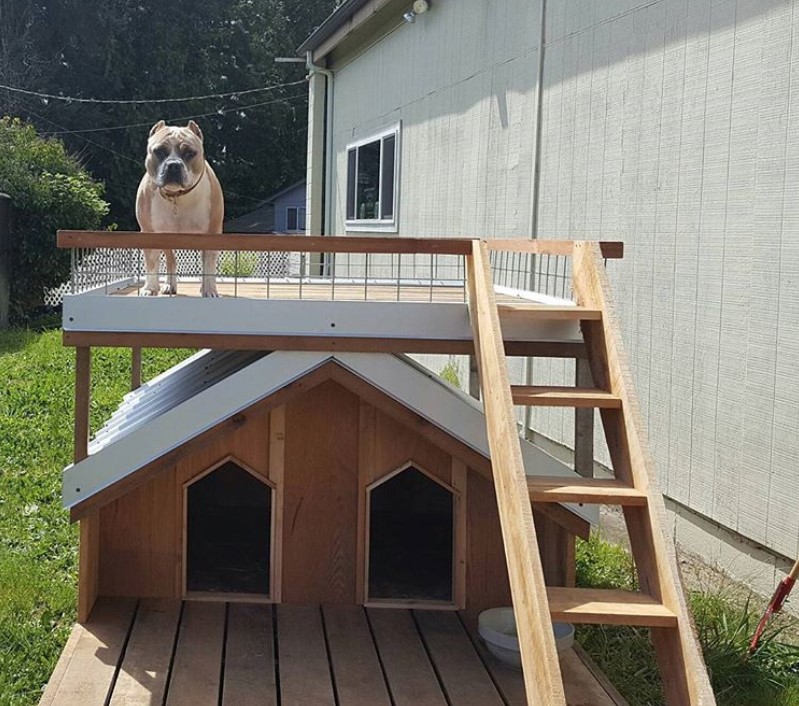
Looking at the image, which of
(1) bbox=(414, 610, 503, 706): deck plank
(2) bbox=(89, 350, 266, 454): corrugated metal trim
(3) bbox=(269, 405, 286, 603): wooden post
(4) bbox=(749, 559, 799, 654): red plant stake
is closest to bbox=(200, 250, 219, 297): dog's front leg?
(2) bbox=(89, 350, 266, 454): corrugated metal trim

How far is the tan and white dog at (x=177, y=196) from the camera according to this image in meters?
5.10

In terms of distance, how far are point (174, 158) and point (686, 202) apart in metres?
2.59

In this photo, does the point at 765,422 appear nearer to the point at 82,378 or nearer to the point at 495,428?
the point at 495,428

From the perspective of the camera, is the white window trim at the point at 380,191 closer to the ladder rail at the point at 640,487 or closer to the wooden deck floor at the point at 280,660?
the wooden deck floor at the point at 280,660

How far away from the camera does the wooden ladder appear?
3377mm

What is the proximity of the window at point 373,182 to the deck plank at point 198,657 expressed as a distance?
7580 mm

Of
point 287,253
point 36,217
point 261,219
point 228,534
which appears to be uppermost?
point 261,219

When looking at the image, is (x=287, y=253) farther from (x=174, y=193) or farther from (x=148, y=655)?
(x=148, y=655)

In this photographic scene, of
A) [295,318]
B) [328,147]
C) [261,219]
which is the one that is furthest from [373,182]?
[261,219]

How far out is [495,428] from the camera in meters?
4.11

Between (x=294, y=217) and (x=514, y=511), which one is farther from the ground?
(x=294, y=217)

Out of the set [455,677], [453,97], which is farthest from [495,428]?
[453,97]

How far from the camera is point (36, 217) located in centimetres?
1598

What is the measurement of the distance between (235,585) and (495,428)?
7.34 feet
